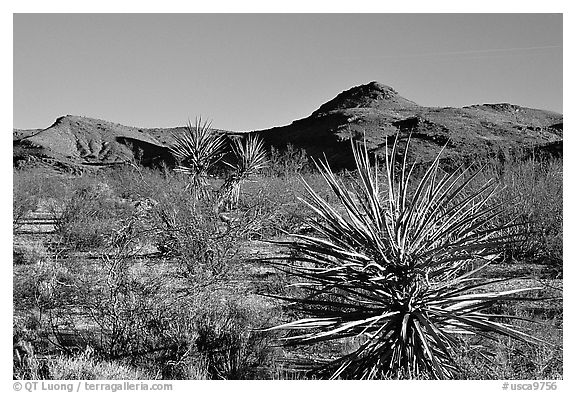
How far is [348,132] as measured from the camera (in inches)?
1612

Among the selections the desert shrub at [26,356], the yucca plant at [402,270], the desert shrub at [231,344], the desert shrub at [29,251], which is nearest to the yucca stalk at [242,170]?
the desert shrub at [29,251]

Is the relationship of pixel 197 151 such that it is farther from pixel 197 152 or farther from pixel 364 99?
pixel 364 99

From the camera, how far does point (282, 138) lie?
52094 millimetres

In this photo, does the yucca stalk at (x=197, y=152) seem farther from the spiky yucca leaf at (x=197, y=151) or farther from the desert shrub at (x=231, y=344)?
the desert shrub at (x=231, y=344)

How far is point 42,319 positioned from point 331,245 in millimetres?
5475

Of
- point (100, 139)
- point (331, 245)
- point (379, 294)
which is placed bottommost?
point (379, 294)

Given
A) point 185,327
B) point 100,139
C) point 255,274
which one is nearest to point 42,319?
point 185,327

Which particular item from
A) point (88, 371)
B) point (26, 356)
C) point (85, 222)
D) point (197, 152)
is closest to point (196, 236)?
point (197, 152)

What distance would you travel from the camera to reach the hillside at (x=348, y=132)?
141 feet

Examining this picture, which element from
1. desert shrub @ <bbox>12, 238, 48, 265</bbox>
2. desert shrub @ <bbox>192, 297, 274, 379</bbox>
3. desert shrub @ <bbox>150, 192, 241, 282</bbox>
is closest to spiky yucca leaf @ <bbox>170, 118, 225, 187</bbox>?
desert shrub @ <bbox>150, 192, 241, 282</bbox>

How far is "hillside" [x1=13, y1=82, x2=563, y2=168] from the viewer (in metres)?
42.9

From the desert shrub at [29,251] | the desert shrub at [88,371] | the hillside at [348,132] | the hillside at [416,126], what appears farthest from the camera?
the hillside at [348,132]

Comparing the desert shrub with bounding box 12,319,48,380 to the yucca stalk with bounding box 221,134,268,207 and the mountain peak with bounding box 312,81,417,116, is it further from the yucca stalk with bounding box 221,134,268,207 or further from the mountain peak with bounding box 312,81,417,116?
the mountain peak with bounding box 312,81,417,116
